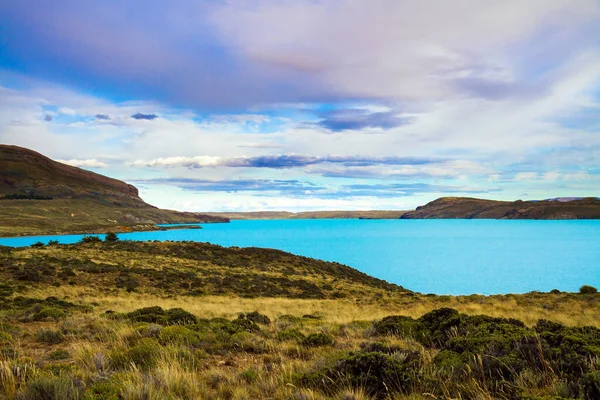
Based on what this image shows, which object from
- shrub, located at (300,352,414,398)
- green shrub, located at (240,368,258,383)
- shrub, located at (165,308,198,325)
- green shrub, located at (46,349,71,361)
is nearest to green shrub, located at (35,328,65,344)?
green shrub, located at (46,349,71,361)

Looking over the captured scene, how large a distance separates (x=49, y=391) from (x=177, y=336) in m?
4.21

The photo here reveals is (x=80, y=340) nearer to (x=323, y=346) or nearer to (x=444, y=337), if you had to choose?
(x=323, y=346)

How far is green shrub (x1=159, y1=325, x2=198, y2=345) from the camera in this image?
8680mm

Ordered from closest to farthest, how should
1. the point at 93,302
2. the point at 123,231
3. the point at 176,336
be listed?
the point at 176,336 < the point at 93,302 < the point at 123,231

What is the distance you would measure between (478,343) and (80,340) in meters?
9.23

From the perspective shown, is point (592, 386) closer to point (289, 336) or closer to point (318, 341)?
point (318, 341)

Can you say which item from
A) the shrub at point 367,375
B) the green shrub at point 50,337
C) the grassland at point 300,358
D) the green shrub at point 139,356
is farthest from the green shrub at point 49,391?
the green shrub at point 50,337

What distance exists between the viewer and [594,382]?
429 centimetres

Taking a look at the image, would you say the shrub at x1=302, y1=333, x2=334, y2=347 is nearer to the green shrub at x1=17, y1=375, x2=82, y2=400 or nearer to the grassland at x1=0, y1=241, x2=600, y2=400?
the grassland at x1=0, y1=241, x2=600, y2=400

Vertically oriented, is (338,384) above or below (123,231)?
above

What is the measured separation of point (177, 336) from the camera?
8.94 metres

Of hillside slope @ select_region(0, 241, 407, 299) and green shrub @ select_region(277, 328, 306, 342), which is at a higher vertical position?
green shrub @ select_region(277, 328, 306, 342)

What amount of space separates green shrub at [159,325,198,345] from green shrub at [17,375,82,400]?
358 cm

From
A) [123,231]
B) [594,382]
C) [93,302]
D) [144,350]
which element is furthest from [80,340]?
[123,231]
